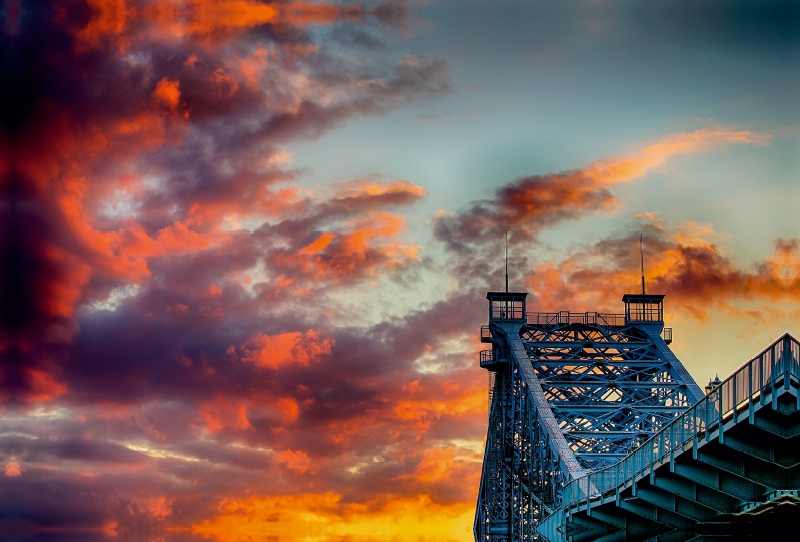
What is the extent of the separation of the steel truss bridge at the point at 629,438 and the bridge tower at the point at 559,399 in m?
0.14

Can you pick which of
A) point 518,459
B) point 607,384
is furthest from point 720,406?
point 518,459

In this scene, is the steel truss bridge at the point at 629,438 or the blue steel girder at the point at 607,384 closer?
the steel truss bridge at the point at 629,438

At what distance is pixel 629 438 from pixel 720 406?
39.9 metres

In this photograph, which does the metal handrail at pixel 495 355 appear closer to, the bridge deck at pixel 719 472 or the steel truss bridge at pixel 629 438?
the steel truss bridge at pixel 629 438

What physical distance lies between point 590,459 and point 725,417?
37505 millimetres

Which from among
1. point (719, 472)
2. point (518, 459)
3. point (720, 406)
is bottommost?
point (719, 472)

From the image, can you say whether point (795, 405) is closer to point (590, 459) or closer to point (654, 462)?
point (654, 462)

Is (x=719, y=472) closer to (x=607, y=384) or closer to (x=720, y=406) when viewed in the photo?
(x=720, y=406)

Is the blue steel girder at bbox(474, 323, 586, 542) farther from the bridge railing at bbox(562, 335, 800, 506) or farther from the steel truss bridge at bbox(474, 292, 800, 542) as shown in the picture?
the bridge railing at bbox(562, 335, 800, 506)

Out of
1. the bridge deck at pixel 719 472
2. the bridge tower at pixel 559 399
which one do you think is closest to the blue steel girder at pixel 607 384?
the bridge tower at pixel 559 399

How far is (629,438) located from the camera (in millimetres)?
92562

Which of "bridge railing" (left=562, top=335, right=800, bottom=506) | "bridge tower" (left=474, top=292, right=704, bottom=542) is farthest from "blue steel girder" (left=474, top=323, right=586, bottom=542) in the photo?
"bridge railing" (left=562, top=335, right=800, bottom=506)

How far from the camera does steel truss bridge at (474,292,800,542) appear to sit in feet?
174

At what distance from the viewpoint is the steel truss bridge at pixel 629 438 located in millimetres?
53156
